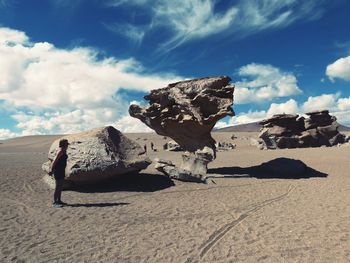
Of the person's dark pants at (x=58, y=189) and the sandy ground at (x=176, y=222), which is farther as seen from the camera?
the person's dark pants at (x=58, y=189)

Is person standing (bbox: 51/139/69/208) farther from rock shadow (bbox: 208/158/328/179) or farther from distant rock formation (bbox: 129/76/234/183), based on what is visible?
rock shadow (bbox: 208/158/328/179)

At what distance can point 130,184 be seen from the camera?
1808cm

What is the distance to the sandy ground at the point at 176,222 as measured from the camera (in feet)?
28.3

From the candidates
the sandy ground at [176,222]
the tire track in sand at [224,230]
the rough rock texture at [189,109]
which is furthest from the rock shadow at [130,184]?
the tire track in sand at [224,230]

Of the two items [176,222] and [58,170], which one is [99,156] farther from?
[176,222]

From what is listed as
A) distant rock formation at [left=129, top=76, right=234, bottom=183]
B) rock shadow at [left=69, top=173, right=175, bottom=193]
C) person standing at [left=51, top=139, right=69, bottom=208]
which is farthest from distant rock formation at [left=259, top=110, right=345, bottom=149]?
person standing at [left=51, top=139, right=69, bottom=208]

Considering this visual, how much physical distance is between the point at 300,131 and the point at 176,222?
3754 cm

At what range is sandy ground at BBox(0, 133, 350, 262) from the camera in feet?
28.3

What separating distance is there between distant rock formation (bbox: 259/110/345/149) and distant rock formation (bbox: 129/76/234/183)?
74.0ft

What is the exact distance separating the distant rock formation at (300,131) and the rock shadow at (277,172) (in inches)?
770

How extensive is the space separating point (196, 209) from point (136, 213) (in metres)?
2.18

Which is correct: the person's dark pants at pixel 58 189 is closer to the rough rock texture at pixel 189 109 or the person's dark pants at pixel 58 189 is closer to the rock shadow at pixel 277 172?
the rock shadow at pixel 277 172

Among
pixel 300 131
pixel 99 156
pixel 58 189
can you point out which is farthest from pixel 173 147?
pixel 58 189

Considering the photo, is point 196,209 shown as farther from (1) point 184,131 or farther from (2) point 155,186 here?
(1) point 184,131
